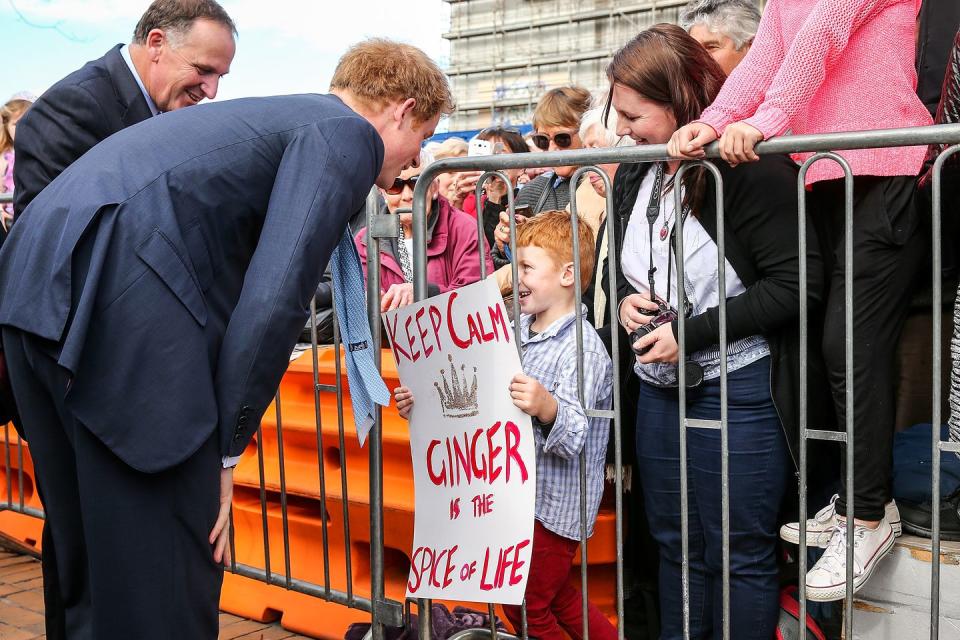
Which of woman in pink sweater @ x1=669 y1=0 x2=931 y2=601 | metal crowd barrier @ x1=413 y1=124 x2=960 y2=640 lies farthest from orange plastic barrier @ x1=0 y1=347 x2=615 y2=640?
woman in pink sweater @ x1=669 y1=0 x2=931 y2=601

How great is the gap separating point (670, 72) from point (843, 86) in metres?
0.46

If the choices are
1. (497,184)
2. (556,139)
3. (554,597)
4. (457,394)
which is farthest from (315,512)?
(497,184)

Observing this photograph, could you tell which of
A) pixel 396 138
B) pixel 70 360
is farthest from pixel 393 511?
pixel 70 360

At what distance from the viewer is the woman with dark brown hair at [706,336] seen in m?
2.42

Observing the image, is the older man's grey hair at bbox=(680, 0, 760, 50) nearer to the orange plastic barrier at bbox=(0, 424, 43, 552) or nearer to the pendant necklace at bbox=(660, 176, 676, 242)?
the pendant necklace at bbox=(660, 176, 676, 242)

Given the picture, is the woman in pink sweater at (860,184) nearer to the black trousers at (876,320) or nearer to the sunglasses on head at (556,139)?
the black trousers at (876,320)

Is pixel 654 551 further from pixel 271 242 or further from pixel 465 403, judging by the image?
pixel 271 242

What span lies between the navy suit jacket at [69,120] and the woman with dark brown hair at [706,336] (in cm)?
159

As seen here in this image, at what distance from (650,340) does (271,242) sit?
1.16 meters

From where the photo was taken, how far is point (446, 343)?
264cm

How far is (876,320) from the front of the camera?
7.68 ft

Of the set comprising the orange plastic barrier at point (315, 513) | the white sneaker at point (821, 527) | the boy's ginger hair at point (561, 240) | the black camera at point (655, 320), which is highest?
the boy's ginger hair at point (561, 240)

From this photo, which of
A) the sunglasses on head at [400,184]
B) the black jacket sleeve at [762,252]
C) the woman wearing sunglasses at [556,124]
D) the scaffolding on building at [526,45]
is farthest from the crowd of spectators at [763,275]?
the scaffolding on building at [526,45]

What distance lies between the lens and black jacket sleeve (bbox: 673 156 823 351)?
2.38 metres
